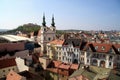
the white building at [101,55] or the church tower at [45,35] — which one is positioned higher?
the church tower at [45,35]

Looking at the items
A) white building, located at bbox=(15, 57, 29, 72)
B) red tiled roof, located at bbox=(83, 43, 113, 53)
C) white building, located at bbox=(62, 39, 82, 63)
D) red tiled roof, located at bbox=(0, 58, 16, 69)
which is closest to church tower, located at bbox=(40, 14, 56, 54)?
white building, located at bbox=(62, 39, 82, 63)

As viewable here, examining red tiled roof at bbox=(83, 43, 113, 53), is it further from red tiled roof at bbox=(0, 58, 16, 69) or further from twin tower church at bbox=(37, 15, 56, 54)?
red tiled roof at bbox=(0, 58, 16, 69)

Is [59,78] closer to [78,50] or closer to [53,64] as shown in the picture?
[53,64]

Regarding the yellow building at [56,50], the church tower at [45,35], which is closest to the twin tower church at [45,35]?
the church tower at [45,35]

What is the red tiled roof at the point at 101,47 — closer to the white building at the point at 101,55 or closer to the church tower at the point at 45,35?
the white building at the point at 101,55

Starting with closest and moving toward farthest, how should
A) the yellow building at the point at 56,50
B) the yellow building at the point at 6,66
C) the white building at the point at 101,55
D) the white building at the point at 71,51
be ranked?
1. the yellow building at the point at 6,66
2. the white building at the point at 101,55
3. the white building at the point at 71,51
4. the yellow building at the point at 56,50

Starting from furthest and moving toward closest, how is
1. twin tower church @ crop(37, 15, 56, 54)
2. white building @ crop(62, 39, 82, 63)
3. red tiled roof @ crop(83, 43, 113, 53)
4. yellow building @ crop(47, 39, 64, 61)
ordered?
twin tower church @ crop(37, 15, 56, 54)
yellow building @ crop(47, 39, 64, 61)
white building @ crop(62, 39, 82, 63)
red tiled roof @ crop(83, 43, 113, 53)

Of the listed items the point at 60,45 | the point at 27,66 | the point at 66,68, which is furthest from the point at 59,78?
the point at 60,45

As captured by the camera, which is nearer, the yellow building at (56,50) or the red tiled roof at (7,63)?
the red tiled roof at (7,63)

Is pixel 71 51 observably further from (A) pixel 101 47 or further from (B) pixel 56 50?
(A) pixel 101 47

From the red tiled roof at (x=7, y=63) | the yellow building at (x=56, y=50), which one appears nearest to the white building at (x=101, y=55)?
the yellow building at (x=56, y=50)

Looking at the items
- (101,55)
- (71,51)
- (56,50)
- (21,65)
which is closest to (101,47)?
(101,55)

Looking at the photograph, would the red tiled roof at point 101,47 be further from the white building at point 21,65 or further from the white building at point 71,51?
the white building at point 21,65

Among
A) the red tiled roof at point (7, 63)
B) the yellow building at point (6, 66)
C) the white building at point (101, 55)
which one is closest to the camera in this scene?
the yellow building at point (6, 66)
